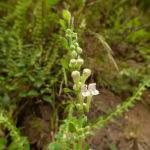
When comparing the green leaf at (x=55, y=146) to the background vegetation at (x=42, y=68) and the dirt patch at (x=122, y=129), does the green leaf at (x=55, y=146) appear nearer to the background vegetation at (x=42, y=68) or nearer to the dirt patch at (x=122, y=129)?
the background vegetation at (x=42, y=68)

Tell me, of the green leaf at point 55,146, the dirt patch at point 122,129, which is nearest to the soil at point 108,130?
the dirt patch at point 122,129

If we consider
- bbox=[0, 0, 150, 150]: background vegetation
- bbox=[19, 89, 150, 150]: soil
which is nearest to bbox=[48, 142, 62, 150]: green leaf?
bbox=[0, 0, 150, 150]: background vegetation

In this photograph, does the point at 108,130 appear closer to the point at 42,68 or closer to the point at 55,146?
the point at 55,146

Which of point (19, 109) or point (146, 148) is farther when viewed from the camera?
point (19, 109)

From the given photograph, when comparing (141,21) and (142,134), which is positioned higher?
(141,21)

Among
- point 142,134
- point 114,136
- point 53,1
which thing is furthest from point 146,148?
point 53,1

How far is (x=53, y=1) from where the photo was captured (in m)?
2.32

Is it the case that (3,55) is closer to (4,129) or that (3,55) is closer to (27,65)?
(27,65)

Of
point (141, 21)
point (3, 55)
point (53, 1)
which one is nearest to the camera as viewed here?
point (3, 55)

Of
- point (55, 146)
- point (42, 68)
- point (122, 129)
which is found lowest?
point (122, 129)

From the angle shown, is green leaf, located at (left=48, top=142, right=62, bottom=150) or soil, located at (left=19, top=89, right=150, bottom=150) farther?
soil, located at (left=19, top=89, right=150, bottom=150)

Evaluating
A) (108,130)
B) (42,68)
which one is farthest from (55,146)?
(42,68)

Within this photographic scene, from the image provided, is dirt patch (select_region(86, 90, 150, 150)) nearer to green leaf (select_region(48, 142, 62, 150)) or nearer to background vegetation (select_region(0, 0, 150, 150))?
background vegetation (select_region(0, 0, 150, 150))

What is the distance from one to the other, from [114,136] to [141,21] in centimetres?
303
